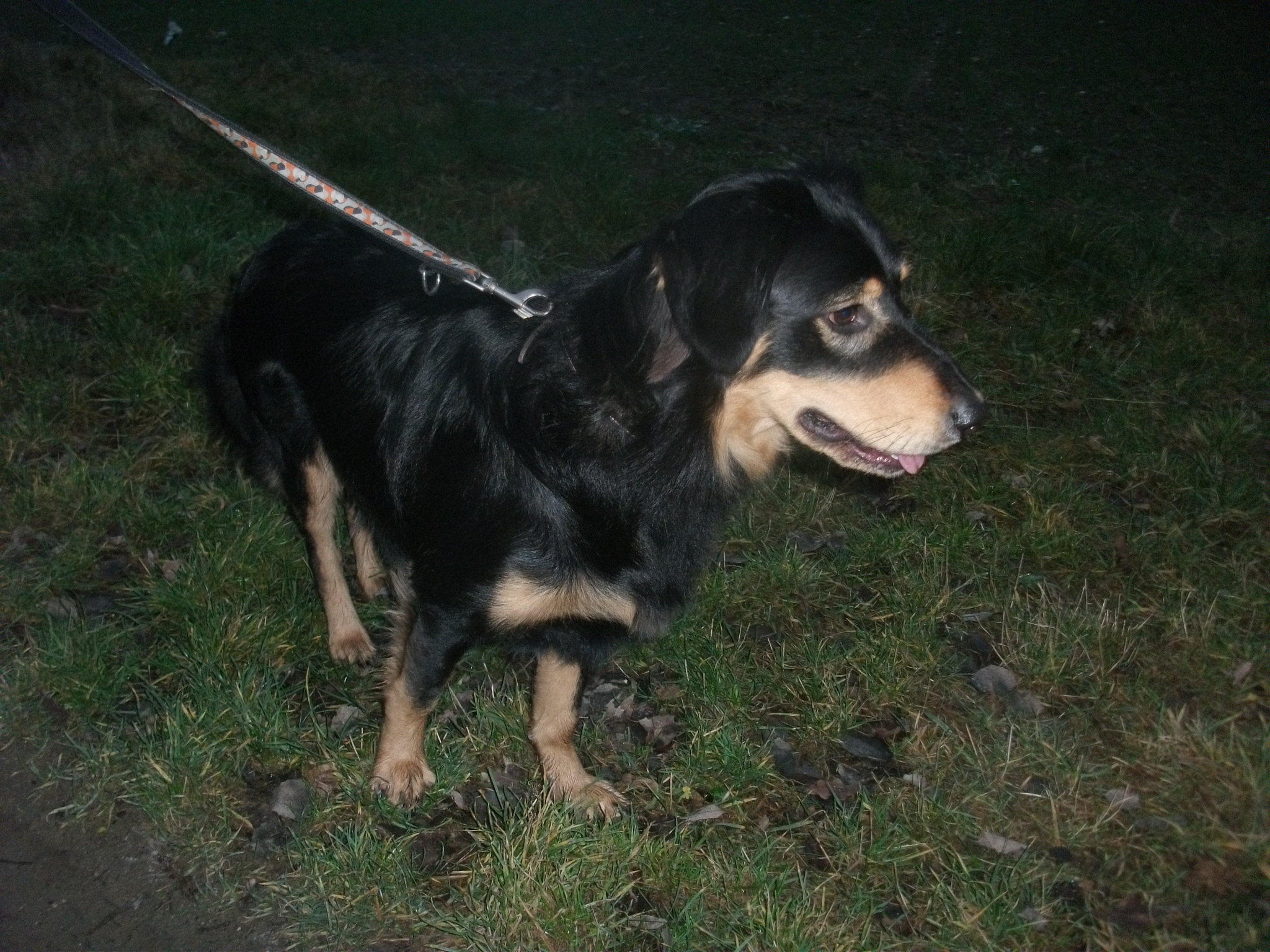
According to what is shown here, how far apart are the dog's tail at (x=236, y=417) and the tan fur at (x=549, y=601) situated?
133 centimetres

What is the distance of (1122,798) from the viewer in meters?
2.86

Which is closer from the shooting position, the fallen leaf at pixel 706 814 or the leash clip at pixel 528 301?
the leash clip at pixel 528 301

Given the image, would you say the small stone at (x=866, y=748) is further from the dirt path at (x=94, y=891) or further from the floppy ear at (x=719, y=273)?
the dirt path at (x=94, y=891)

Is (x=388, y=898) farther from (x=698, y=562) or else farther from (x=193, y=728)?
(x=698, y=562)

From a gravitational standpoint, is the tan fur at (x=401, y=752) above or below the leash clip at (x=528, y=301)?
below

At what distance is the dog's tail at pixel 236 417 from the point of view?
11.9ft

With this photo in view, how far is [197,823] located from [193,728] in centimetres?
28

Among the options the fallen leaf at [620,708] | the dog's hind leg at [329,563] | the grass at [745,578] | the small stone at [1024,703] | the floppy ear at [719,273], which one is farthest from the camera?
the dog's hind leg at [329,563]

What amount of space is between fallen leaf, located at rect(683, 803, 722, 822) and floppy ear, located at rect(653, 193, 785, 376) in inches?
52.7

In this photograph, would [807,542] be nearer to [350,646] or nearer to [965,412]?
[965,412]

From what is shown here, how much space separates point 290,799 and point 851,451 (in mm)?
1875

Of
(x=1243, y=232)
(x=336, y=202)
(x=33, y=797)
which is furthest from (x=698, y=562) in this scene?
(x=1243, y=232)

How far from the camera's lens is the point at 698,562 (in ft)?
9.29

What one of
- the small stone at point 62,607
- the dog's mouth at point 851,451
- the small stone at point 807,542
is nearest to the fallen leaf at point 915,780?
the dog's mouth at point 851,451
